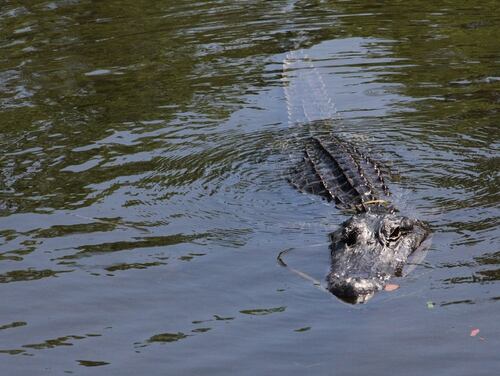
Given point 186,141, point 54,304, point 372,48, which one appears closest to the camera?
point 54,304

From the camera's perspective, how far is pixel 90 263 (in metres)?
7.49

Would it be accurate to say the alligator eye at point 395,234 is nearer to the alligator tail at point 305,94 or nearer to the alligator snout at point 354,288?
the alligator snout at point 354,288

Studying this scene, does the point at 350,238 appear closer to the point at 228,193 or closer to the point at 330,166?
the point at 228,193

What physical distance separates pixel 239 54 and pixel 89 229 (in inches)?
231

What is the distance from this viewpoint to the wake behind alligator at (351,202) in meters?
7.02

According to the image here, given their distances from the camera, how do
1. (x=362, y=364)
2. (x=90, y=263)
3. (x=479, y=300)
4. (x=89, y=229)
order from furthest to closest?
(x=89, y=229) < (x=90, y=263) < (x=479, y=300) < (x=362, y=364)

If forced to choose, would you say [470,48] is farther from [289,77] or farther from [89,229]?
[89,229]

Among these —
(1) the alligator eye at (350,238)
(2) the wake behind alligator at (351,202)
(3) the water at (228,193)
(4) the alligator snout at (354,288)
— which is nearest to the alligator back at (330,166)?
(2) the wake behind alligator at (351,202)

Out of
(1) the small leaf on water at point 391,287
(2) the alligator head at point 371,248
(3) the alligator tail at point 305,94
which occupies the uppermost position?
(3) the alligator tail at point 305,94

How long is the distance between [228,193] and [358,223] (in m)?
1.54

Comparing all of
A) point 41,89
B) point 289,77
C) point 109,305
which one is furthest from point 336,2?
point 109,305

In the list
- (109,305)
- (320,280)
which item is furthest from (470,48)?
(109,305)

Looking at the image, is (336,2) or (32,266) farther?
(336,2)

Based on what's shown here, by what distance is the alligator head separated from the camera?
271 inches
